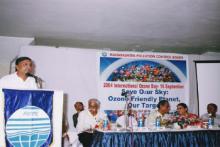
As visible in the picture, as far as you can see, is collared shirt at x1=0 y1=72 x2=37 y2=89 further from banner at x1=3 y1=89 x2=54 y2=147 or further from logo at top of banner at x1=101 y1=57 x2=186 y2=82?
logo at top of banner at x1=101 y1=57 x2=186 y2=82

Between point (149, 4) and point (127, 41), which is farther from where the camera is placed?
point (127, 41)

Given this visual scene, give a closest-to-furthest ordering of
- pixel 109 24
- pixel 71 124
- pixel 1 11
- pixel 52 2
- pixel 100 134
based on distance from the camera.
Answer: pixel 100 134 → pixel 52 2 → pixel 1 11 → pixel 109 24 → pixel 71 124

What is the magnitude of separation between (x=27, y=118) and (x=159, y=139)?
1818 mm

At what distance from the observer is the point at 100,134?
333 centimetres

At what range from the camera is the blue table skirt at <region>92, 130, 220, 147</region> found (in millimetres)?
3293

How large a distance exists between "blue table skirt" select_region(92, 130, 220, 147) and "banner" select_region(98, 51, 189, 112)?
235 cm

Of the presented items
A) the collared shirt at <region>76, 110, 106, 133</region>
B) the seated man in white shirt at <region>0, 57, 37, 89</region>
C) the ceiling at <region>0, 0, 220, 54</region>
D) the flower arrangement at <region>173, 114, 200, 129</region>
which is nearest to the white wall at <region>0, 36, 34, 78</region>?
the ceiling at <region>0, 0, 220, 54</region>

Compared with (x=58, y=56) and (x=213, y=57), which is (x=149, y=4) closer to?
(x=58, y=56)

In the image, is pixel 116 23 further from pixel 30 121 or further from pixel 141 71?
pixel 30 121

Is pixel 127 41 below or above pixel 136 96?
above

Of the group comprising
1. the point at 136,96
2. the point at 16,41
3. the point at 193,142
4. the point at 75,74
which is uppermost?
the point at 16,41

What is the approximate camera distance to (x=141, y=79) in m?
6.16

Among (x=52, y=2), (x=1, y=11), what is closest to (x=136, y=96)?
(x=52, y=2)

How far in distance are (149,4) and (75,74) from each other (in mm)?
2601
